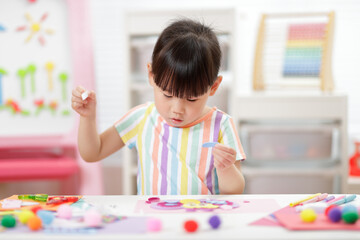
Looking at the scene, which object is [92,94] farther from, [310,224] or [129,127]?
[310,224]

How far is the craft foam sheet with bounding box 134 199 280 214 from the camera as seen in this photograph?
714 mm

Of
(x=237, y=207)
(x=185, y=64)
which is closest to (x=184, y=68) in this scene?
(x=185, y=64)

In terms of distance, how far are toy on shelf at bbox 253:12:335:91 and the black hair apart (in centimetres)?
134

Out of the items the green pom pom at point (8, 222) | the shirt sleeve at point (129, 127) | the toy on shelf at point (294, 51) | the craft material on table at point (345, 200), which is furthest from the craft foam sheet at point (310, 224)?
the toy on shelf at point (294, 51)

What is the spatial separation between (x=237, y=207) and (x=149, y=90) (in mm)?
1463

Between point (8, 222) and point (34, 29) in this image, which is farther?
point (34, 29)

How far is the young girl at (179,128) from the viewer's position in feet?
2.91

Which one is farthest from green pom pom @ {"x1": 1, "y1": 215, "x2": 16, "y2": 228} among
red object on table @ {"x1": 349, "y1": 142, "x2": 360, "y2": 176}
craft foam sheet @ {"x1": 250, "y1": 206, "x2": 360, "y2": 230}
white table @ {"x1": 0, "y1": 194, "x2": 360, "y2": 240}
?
red object on table @ {"x1": 349, "y1": 142, "x2": 360, "y2": 176}

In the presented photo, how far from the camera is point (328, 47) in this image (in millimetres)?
2129

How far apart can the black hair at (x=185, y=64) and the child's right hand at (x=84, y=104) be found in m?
0.15

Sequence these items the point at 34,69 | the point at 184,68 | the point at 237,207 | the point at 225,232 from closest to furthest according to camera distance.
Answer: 1. the point at 225,232
2. the point at 237,207
3. the point at 184,68
4. the point at 34,69

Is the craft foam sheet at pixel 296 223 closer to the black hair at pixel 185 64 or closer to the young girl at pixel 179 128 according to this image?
the young girl at pixel 179 128

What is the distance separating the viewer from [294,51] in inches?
86.7

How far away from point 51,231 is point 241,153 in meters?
0.50
